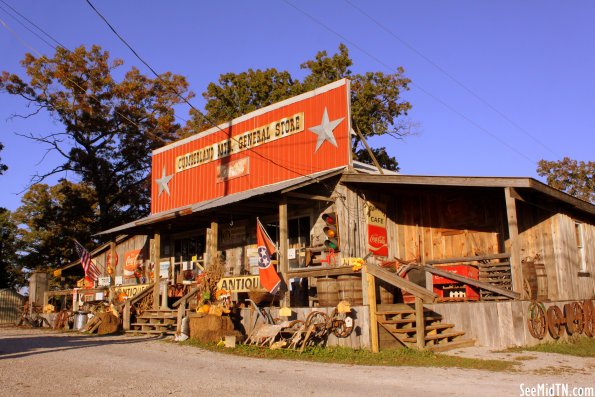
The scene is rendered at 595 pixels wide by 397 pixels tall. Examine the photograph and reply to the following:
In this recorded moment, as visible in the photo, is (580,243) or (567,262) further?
(580,243)

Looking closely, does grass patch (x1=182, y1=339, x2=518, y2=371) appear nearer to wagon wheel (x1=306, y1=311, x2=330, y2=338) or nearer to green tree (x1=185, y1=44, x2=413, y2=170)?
wagon wheel (x1=306, y1=311, x2=330, y2=338)

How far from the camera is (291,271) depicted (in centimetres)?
1495

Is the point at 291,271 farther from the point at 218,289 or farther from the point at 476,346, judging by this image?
the point at 476,346

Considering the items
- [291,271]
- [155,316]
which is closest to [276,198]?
[291,271]

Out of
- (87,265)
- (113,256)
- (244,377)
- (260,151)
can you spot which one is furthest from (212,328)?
(113,256)

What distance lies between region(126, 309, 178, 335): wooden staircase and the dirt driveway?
506 centimetres

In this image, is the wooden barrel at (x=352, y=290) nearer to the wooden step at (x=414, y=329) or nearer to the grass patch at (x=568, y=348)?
the wooden step at (x=414, y=329)

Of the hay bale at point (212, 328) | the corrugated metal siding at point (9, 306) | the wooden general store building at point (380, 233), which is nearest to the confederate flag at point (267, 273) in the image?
the wooden general store building at point (380, 233)

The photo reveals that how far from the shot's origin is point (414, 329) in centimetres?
1203

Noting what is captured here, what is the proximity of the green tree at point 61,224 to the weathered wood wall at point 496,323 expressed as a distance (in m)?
30.5

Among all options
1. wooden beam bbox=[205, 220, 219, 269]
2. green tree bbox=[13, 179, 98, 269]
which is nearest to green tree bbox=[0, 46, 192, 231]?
green tree bbox=[13, 179, 98, 269]

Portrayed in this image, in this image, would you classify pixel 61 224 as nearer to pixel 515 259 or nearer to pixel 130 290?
pixel 130 290

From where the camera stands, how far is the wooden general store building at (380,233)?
1223 centimetres

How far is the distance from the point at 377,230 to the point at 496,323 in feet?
17.9
